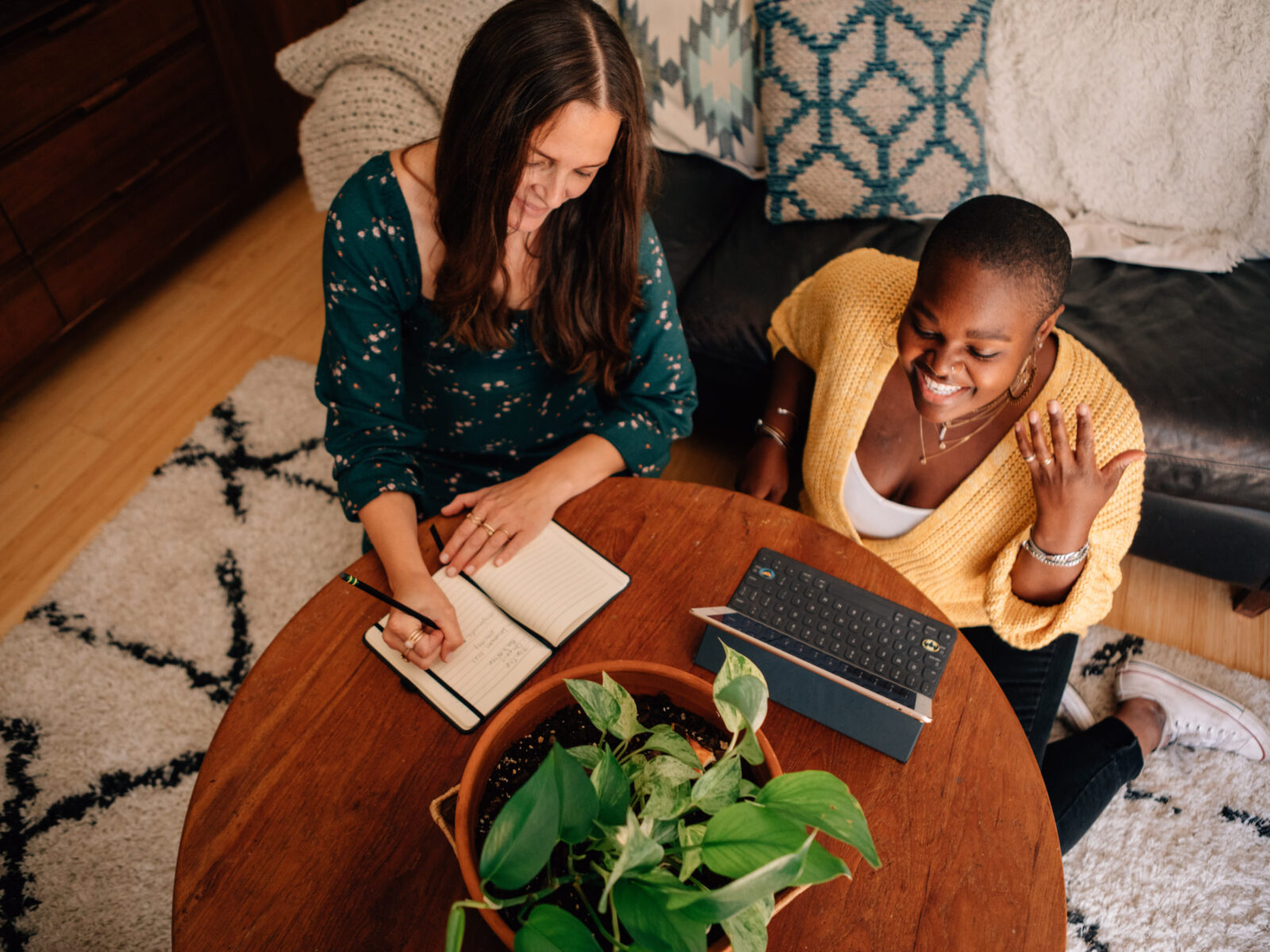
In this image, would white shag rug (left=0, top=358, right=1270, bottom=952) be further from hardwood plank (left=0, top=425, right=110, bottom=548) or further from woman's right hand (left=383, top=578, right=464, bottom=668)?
woman's right hand (left=383, top=578, right=464, bottom=668)

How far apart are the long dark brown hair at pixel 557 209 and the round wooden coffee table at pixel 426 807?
0.35 metres

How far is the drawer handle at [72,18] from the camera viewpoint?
1675mm

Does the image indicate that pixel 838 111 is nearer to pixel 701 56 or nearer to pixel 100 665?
pixel 701 56

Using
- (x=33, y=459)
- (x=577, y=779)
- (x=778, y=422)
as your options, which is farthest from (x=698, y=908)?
(x=33, y=459)

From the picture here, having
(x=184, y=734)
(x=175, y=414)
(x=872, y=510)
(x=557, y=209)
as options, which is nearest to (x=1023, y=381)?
(x=872, y=510)

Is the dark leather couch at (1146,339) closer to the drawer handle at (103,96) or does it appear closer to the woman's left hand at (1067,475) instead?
the woman's left hand at (1067,475)

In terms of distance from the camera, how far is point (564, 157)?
0.86 meters

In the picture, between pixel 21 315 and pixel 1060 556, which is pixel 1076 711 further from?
pixel 21 315

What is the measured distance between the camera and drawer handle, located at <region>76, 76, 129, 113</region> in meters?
1.78

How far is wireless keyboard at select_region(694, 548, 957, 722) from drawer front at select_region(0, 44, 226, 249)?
1830 mm

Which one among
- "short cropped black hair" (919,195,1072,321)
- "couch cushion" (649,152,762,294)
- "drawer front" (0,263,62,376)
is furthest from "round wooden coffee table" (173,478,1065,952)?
"drawer front" (0,263,62,376)

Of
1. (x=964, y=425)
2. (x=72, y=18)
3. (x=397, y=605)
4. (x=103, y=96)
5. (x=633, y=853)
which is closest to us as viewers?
(x=633, y=853)

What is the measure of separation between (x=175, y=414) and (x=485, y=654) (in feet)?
4.95

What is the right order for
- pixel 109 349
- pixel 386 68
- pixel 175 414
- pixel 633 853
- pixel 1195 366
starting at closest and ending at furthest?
1. pixel 633 853
2. pixel 1195 366
3. pixel 386 68
4. pixel 175 414
5. pixel 109 349
